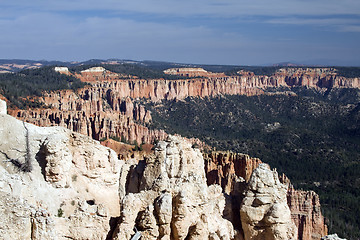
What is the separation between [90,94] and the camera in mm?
93875

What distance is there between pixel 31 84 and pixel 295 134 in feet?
206

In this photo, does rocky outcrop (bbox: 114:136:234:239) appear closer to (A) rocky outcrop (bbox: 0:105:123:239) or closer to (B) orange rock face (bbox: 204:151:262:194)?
(A) rocky outcrop (bbox: 0:105:123:239)

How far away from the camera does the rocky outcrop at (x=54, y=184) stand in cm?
1048

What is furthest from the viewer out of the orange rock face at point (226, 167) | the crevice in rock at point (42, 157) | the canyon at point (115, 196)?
the orange rock face at point (226, 167)

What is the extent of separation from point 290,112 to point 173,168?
13221 centimetres

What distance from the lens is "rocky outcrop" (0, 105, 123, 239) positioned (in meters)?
10.5

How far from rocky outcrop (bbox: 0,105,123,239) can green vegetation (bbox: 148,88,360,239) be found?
2938cm

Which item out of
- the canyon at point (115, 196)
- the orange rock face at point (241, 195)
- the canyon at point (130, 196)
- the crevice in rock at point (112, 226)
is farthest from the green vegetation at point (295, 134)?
the crevice in rock at point (112, 226)

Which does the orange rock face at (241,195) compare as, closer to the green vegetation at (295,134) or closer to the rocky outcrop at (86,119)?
the green vegetation at (295,134)

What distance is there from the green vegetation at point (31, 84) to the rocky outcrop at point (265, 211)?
2186 inches

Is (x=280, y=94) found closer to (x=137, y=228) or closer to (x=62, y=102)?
(x=62, y=102)

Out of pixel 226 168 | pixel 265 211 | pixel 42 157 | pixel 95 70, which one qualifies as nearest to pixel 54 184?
pixel 42 157

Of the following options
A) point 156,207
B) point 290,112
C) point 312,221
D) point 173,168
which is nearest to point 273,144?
point 290,112

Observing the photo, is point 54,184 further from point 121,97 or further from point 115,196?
point 121,97
